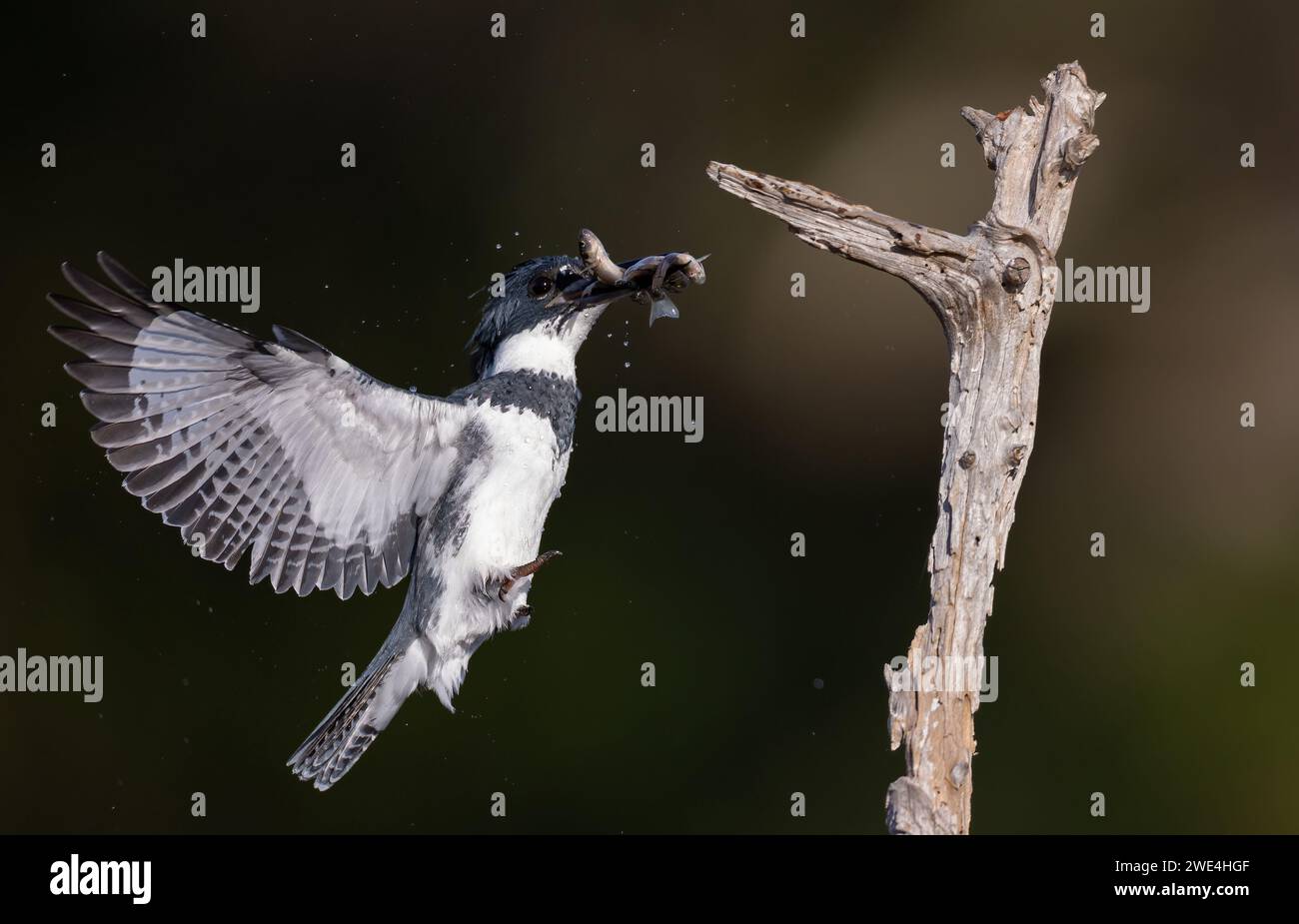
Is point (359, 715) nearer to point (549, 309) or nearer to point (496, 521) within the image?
point (496, 521)

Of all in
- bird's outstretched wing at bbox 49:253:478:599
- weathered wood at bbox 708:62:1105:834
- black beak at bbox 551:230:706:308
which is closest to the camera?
weathered wood at bbox 708:62:1105:834

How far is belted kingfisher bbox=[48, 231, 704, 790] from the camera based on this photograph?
8.36 ft

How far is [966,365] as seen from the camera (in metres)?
2.47

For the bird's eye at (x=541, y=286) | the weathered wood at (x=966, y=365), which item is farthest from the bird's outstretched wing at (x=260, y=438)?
the weathered wood at (x=966, y=365)

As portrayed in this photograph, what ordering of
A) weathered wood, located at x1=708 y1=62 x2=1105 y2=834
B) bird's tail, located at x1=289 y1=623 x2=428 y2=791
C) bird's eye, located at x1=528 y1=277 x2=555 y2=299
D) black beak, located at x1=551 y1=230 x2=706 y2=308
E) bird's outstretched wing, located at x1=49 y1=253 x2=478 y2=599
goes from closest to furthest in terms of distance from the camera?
weathered wood, located at x1=708 y1=62 x2=1105 y2=834 < bird's outstretched wing, located at x1=49 y1=253 x2=478 y2=599 < black beak, located at x1=551 y1=230 x2=706 y2=308 < bird's tail, located at x1=289 y1=623 x2=428 y2=791 < bird's eye, located at x1=528 y1=277 x2=555 y2=299

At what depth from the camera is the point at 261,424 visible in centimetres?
265

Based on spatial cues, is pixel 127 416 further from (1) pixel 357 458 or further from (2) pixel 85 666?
(2) pixel 85 666

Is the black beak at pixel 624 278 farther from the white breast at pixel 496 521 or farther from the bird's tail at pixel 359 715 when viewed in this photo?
the bird's tail at pixel 359 715

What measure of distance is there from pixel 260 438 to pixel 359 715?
1.84ft

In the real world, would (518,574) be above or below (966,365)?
below

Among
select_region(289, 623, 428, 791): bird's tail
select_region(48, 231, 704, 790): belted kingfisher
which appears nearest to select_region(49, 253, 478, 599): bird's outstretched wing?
select_region(48, 231, 704, 790): belted kingfisher

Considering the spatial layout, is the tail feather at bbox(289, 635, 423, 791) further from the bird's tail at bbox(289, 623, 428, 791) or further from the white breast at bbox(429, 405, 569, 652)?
the white breast at bbox(429, 405, 569, 652)

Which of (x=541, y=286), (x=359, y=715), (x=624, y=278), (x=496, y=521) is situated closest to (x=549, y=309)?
(x=541, y=286)

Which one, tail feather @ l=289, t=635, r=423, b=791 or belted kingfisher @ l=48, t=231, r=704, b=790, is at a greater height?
belted kingfisher @ l=48, t=231, r=704, b=790
